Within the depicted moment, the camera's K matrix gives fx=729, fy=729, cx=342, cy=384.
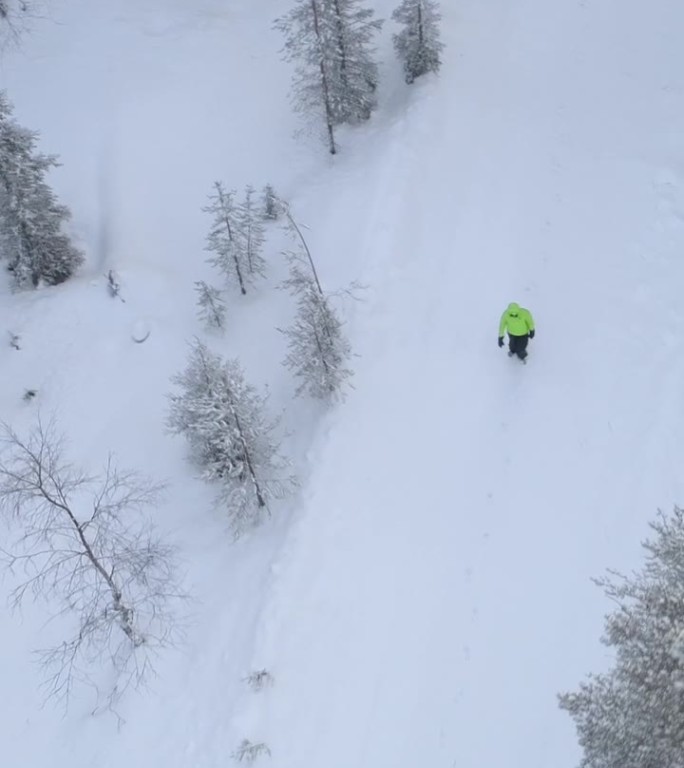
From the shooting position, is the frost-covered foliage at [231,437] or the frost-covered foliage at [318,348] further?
the frost-covered foliage at [318,348]

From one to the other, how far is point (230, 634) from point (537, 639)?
610cm

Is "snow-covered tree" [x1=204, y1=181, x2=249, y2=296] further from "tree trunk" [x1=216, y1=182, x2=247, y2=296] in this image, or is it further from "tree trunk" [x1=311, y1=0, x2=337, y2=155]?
"tree trunk" [x1=311, y1=0, x2=337, y2=155]

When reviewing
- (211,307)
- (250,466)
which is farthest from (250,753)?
(211,307)

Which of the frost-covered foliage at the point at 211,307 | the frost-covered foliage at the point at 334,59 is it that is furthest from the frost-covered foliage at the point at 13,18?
the frost-covered foliage at the point at 211,307

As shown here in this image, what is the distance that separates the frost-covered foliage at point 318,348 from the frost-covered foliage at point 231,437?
53.3 inches

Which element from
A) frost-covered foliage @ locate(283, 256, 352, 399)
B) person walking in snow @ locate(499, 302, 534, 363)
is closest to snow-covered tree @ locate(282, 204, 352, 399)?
frost-covered foliage @ locate(283, 256, 352, 399)

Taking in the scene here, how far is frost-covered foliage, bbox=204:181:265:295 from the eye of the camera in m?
20.4

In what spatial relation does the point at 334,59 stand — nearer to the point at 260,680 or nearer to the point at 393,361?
the point at 393,361

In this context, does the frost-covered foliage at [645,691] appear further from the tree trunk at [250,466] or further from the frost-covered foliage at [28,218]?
the frost-covered foliage at [28,218]

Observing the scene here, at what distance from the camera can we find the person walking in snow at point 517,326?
1662 cm

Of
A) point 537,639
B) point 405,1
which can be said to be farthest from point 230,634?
point 405,1

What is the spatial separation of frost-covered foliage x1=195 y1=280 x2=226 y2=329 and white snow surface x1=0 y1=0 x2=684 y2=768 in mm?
697

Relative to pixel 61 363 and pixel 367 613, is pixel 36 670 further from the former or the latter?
pixel 61 363

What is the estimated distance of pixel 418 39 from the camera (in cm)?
2375
